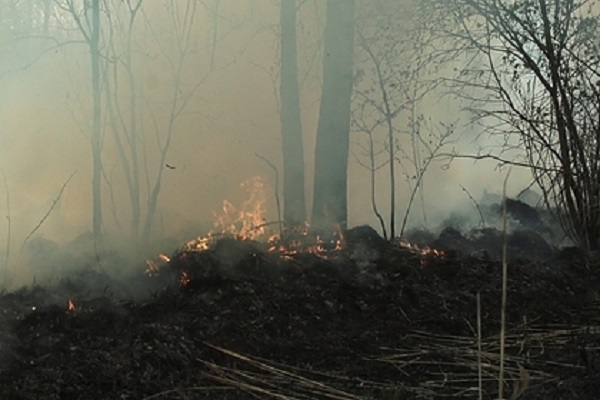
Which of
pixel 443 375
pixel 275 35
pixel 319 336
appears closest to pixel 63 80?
pixel 275 35

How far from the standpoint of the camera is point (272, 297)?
6.16 metres

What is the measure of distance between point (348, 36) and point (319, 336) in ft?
14.3

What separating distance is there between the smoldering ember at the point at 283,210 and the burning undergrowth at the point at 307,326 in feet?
0.07

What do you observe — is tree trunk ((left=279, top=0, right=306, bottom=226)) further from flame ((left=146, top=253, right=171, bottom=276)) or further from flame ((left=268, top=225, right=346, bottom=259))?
flame ((left=146, top=253, right=171, bottom=276))

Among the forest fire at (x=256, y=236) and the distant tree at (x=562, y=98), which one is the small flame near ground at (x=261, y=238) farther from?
the distant tree at (x=562, y=98)

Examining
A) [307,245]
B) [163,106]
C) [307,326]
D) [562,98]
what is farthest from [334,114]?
[307,326]

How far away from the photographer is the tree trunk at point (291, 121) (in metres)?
9.45

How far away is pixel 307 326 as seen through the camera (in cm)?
586

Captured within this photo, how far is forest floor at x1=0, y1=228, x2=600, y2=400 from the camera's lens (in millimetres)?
4801

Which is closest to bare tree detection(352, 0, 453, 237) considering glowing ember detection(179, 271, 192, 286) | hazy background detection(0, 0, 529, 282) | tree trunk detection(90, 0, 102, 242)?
hazy background detection(0, 0, 529, 282)

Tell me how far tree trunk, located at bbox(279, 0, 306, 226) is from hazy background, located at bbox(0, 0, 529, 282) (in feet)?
1.61

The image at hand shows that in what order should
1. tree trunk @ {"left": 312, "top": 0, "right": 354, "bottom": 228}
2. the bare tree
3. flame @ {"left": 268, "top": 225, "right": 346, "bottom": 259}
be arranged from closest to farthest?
flame @ {"left": 268, "top": 225, "right": 346, "bottom": 259}, tree trunk @ {"left": 312, "top": 0, "right": 354, "bottom": 228}, the bare tree

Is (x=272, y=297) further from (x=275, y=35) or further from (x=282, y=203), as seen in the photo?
(x=275, y=35)

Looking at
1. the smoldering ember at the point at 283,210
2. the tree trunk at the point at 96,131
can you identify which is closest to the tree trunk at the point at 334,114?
the smoldering ember at the point at 283,210
